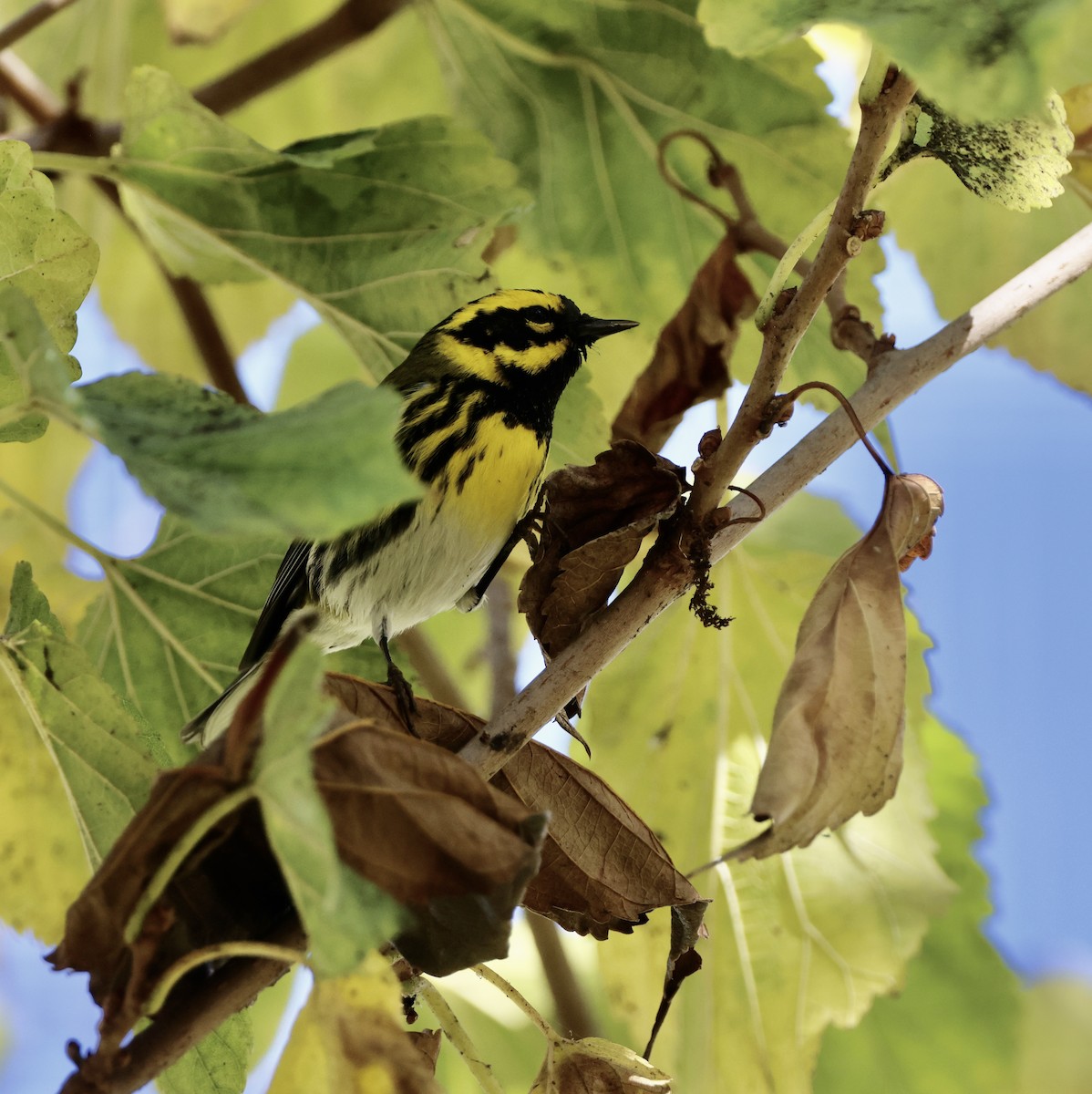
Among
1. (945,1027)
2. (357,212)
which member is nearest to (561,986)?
(945,1027)

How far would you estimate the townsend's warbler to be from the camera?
3.41 ft

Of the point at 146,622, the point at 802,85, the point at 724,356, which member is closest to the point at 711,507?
the point at 724,356

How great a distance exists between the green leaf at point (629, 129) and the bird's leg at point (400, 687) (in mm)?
342

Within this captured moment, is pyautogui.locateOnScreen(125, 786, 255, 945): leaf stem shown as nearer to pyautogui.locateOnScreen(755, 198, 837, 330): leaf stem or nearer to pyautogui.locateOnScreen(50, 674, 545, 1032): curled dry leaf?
pyautogui.locateOnScreen(50, 674, 545, 1032): curled dry leaf

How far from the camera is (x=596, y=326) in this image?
1107mm

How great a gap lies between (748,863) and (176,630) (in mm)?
461

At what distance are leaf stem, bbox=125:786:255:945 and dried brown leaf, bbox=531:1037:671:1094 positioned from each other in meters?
0.21

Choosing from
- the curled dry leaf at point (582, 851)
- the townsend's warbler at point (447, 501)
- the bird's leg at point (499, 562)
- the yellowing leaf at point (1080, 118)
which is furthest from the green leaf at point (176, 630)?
the yellowing leaf at point (1080, 118)

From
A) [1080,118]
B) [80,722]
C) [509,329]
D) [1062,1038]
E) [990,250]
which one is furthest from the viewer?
[1062,1038]

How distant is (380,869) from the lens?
0.49 m

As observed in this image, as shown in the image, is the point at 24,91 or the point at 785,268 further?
the point at 24,91

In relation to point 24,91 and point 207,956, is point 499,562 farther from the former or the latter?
point 207,956

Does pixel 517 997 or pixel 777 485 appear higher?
pixel 777 485

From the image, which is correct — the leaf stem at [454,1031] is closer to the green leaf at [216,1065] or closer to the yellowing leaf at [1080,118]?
the green leaf at [216,1065]
